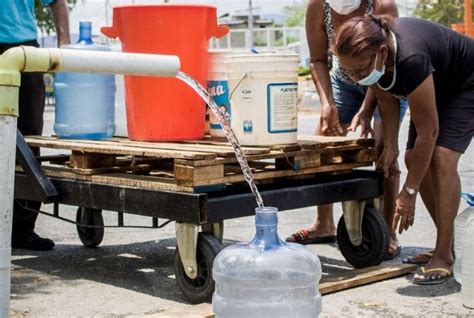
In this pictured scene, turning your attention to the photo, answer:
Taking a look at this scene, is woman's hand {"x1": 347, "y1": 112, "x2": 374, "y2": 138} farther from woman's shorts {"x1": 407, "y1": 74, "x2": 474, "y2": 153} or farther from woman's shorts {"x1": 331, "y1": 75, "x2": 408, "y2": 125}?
woman's shorts {"x1": 407, "y1": 74, "x2": 474, "y2": 153}

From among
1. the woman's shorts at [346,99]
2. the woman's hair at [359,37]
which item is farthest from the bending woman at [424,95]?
the woman's shorts at [346,99]

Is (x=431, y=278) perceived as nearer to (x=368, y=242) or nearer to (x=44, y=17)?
(x=368, y=242)

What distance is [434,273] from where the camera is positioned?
4852mm

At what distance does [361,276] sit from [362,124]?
3.09ft

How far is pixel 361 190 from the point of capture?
5148 mm

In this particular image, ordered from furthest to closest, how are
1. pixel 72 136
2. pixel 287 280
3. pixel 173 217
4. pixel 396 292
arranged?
pixel 72 136, pixel 396 292, pixel 173 217, pixel 287 280

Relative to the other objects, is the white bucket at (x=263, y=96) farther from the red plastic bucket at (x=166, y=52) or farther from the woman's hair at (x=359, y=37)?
the woman's hair at (x=359, y=37)

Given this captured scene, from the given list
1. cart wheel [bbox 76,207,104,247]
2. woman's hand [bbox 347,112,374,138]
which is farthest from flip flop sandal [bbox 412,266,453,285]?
cart wheel [bbox 76,207,104,247]

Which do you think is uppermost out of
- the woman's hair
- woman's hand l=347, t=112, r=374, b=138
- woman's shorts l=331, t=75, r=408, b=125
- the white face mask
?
the white face mask

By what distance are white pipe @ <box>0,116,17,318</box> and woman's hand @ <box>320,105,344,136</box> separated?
2.62m

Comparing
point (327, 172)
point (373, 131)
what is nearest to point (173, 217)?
point (327, 172)

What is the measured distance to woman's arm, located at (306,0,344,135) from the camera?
5.38 meters

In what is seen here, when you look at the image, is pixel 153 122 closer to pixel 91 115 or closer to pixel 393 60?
pixel 91 115

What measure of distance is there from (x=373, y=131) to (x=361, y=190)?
1.67 ft
